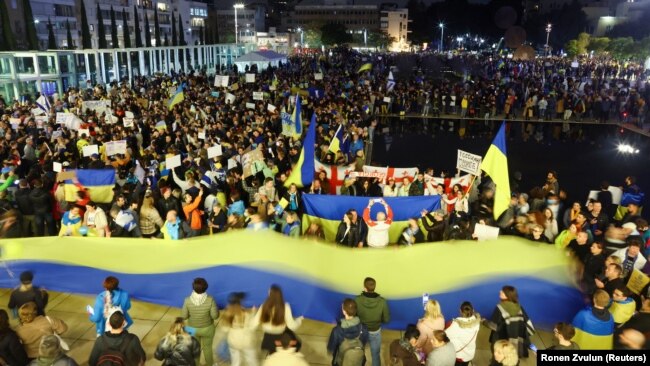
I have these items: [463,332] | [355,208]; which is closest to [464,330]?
[463,332]

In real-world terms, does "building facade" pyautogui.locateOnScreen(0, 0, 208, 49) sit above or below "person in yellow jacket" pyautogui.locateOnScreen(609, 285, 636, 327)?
above

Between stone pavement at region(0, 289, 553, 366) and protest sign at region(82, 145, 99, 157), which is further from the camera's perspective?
protest sign at region(82, 145, 99, 157)

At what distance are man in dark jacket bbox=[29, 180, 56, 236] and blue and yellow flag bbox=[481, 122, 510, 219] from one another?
26.4 feet

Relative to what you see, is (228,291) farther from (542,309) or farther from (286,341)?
(542,309)

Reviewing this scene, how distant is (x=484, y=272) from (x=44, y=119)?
16264mm

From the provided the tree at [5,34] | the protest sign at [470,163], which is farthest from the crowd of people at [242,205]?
the tree at [5,34]

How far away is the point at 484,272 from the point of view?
6.72 meters

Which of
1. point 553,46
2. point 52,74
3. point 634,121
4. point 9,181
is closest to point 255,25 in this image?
point 553,46

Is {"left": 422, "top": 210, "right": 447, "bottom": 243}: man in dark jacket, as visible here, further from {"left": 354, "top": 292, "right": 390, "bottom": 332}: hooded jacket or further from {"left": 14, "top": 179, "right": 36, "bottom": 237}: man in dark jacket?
{"left": 14, "top": 179, "right": 36, "bottom": 237}: man in dark jacket

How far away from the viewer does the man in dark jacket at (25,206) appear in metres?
9.50

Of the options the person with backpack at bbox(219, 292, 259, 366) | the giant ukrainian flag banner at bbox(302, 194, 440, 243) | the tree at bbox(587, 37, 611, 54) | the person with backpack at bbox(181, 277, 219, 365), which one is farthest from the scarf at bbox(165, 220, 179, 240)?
the tree at bbox(587, 37, 611, 54)

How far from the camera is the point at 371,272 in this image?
22.5 feet

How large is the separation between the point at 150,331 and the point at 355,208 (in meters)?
3.75

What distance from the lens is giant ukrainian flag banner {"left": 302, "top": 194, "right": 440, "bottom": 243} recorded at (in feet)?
29.0
